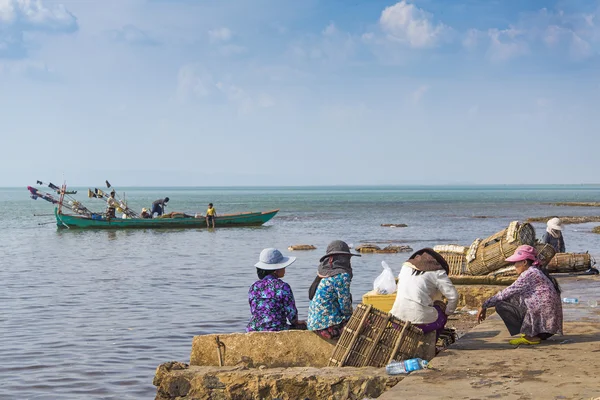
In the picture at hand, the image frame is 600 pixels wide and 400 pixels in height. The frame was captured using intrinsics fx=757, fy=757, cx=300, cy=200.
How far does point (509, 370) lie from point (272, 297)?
2.39 m

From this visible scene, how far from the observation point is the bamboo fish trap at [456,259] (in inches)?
545

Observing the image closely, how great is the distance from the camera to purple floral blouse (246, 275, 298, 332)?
7582 millimetres

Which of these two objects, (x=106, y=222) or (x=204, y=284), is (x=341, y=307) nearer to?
(x=204, y=284)

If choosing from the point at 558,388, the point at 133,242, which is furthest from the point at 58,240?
the point at 558,388

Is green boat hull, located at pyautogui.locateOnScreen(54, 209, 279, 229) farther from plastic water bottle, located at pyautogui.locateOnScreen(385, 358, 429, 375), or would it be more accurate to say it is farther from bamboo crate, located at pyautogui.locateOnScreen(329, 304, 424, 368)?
plastic water bottle, located at pyautogui.locateOnScreen(385, 358, 429, 375)

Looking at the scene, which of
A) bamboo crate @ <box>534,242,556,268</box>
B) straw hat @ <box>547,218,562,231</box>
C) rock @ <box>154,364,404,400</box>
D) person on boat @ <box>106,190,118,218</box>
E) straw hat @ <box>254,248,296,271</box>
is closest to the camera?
rock @ <box>154,364,404,400</box>

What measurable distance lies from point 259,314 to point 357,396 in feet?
5.34

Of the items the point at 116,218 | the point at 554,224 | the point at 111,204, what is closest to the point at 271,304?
the point at 554,224

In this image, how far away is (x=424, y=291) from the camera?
24.0ft

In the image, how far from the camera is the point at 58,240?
36.0 m

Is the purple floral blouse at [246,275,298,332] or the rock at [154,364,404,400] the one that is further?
the purple floral blouse at [246,275,298,332]

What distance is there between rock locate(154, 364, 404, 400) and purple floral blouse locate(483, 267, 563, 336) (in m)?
1.75

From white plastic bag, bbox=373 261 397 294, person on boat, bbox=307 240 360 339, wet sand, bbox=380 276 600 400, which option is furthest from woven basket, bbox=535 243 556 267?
person on boat, bbox=307 240 360 339

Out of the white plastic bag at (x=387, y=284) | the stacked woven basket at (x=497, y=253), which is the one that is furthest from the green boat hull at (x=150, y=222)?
the white plastic bag at (x=387, y=284)
